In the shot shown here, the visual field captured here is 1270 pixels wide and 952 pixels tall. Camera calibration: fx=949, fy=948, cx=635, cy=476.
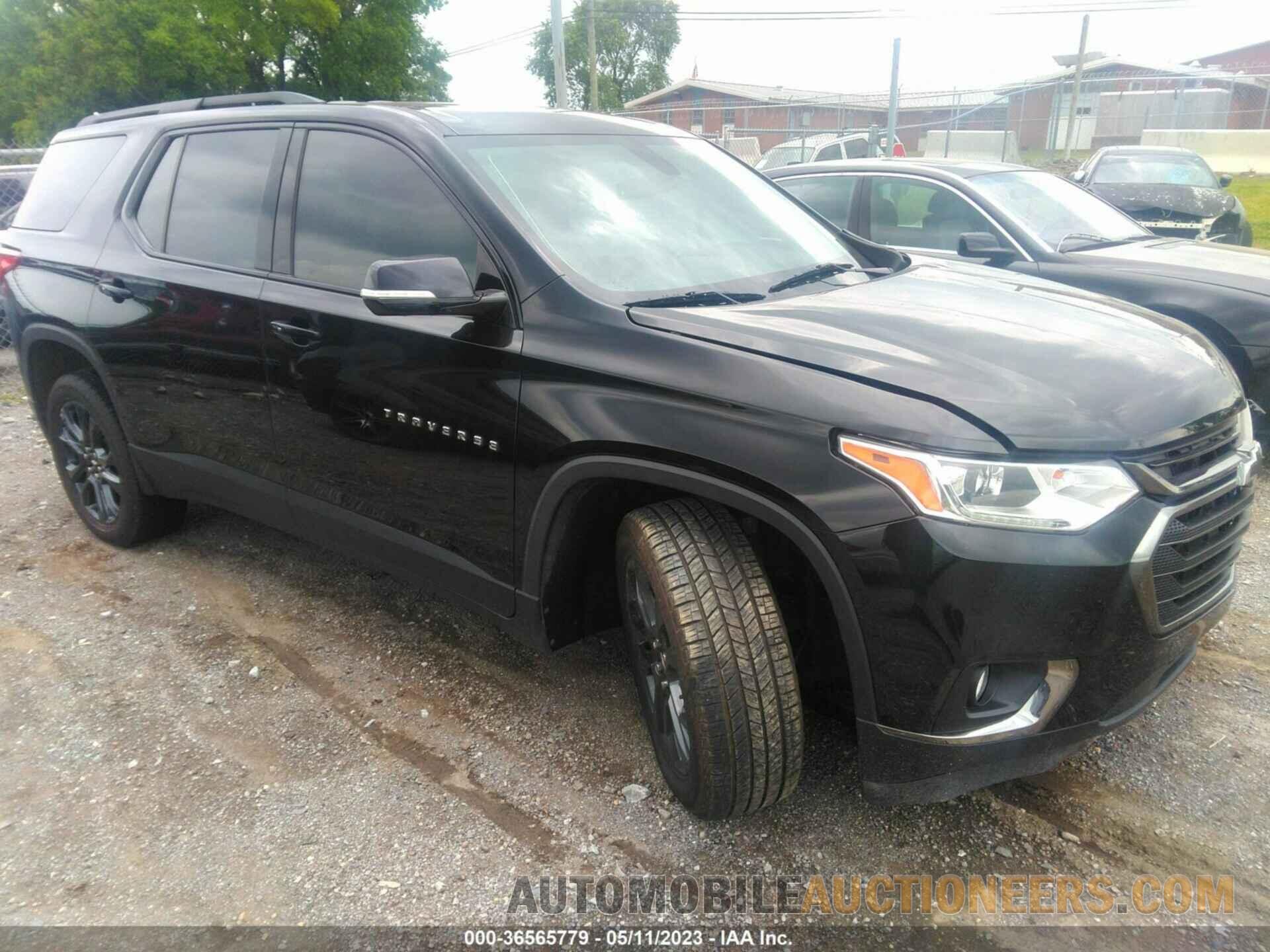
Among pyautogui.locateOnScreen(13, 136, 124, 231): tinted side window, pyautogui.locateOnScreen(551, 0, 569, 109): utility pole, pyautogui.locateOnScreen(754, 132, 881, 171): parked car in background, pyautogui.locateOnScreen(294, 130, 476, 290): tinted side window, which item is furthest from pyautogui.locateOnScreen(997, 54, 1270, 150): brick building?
pyautogui.locateOnScreen(294, 130, 476, 290): tinted side window

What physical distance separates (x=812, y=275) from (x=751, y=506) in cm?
120

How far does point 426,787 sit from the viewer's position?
2736mm

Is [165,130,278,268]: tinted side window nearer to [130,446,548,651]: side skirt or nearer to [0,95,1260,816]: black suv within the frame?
[0,95,1260,816]: black suv

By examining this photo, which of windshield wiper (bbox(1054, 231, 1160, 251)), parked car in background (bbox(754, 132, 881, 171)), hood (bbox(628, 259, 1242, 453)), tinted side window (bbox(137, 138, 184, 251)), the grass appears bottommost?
the grass

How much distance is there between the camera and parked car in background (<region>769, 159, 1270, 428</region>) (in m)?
4.80

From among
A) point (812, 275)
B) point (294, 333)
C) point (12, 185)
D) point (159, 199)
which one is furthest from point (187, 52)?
point (812, 275)

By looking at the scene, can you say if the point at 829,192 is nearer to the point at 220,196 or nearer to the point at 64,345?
the point at 220,196

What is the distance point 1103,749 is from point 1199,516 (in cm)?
94

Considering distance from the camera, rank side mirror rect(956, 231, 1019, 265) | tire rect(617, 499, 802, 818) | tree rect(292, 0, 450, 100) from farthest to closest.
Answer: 1. tree rect(292, 0, 450, 100)
2. side mirror rect(956, 231, 1019, 265)
3. tire rect(617, 499, 802, 818)

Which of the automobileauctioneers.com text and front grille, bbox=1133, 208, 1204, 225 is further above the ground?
front grille, bbox=1133, 208, 1204, 225

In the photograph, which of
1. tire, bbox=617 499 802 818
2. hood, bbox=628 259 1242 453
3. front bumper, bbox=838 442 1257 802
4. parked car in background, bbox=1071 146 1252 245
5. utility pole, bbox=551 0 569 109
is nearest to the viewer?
front bumper, bbox=838 442 1257 802

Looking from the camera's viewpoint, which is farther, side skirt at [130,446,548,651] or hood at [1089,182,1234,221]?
hood at [1089,182,1234,221]

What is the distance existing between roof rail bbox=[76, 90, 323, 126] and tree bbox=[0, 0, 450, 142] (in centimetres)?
2968

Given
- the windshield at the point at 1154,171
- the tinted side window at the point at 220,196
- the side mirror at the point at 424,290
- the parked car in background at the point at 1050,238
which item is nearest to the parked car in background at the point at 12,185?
the tinted side window at the point at 220,196
